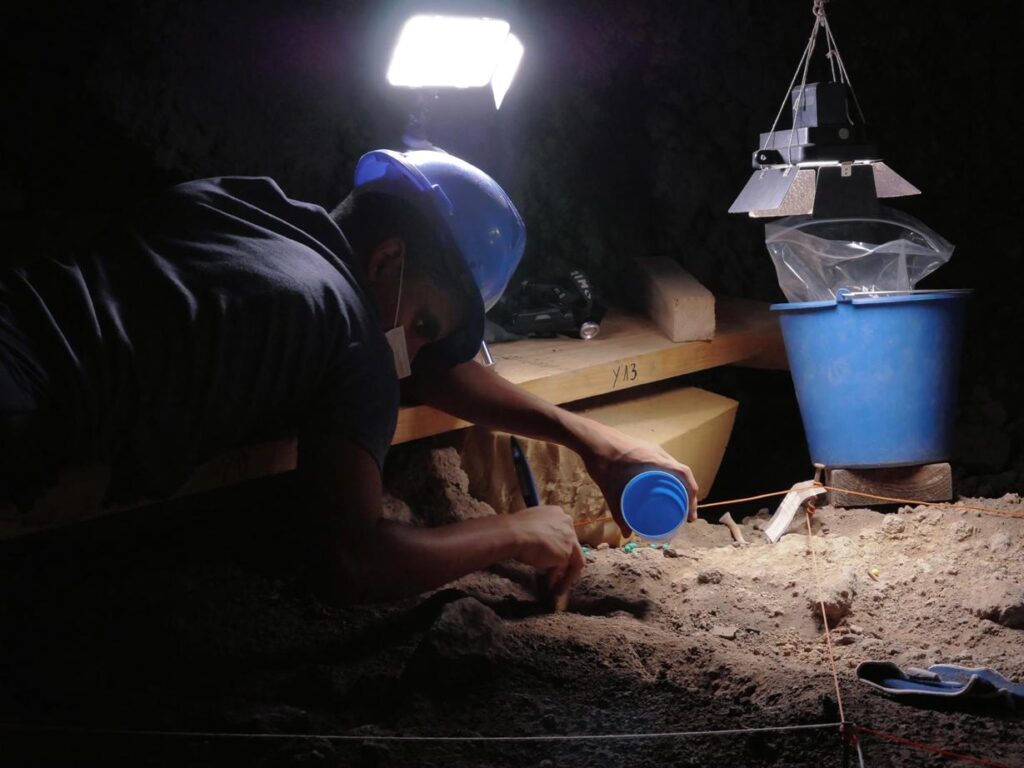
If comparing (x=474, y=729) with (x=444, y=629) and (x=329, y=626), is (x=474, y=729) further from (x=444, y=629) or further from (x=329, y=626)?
(x=329, y=626)

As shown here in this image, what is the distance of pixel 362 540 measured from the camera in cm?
189

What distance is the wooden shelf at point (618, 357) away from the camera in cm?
284

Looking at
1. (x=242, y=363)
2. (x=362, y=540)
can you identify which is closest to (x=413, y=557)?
(x=362, y=540)

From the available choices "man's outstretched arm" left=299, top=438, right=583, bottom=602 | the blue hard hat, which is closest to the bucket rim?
the blue hard hat

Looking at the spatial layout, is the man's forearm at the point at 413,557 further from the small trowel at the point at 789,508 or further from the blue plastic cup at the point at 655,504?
the small trowel at the point at 789,508

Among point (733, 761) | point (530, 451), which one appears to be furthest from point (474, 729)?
point (530, 451)

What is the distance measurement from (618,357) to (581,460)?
14.8 inches

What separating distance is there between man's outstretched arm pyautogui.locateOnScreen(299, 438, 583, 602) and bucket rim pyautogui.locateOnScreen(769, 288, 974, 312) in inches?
54.9

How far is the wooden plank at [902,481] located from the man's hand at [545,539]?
1247mm

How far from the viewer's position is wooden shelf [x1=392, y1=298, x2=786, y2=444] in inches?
112

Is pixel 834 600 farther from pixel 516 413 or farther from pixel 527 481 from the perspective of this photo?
pixel 516 413

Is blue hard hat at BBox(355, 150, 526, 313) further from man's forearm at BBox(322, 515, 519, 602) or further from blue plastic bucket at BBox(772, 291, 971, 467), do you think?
blue plastic bucket at BBox(772, 291, 971, 467)

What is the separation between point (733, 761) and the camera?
152 centimetres

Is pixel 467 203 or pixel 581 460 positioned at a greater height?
pixel 467 203
